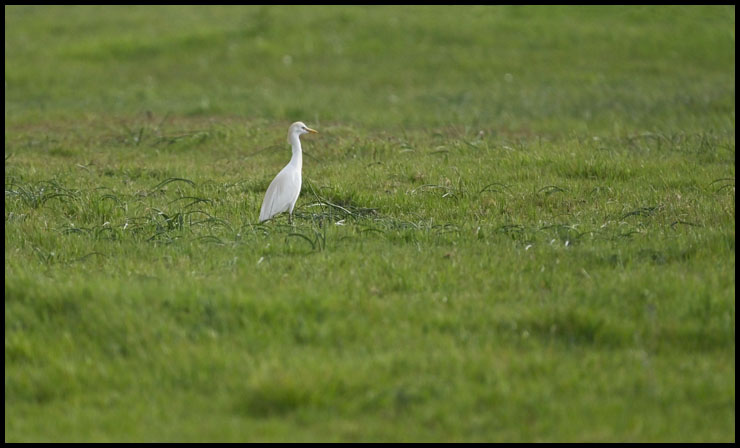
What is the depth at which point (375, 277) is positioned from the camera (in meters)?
6.38

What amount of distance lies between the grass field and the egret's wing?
→ 0.84 ft

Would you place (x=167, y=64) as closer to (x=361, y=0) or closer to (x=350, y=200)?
(x=361, y=0)

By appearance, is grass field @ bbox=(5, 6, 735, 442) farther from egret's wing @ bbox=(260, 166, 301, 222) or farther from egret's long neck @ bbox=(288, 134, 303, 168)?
egret's long neck @ bbox=(288, 134, 303, 168)

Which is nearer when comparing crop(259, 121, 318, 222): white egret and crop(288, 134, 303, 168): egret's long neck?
crop(259, 121, 318, 222): white egret

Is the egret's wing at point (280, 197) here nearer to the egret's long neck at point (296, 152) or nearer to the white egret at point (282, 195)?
the white egret at point (282, 195)

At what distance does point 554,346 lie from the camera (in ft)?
17.8

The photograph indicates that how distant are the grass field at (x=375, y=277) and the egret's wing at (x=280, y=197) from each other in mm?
257

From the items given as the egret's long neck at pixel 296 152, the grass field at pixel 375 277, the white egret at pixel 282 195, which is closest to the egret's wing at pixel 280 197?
the white egret at pixel 282 195

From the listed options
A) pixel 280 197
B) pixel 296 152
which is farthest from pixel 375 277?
pixel 296 152

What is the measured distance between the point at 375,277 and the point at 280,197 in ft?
6.71

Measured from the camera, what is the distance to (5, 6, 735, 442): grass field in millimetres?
4844

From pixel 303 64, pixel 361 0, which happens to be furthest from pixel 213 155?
pixel 361 0

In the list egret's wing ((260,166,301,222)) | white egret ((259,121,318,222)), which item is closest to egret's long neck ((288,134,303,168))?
white egret ((259,121,318,222))

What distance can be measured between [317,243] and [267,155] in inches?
192
